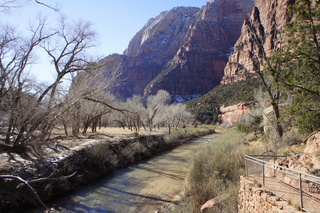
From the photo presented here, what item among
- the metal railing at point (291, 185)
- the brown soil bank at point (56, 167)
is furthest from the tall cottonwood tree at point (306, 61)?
the brown soil bank at point (56, 167)

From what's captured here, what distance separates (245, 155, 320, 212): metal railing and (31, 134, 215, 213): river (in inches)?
163

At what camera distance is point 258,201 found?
5.29 metres

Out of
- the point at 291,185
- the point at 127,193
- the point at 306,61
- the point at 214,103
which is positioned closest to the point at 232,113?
the point at 214,103

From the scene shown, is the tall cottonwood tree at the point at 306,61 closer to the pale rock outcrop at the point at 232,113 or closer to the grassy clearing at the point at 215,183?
the grassy clearing at the point at 215,183

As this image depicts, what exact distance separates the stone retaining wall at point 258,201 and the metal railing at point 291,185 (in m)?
0.19

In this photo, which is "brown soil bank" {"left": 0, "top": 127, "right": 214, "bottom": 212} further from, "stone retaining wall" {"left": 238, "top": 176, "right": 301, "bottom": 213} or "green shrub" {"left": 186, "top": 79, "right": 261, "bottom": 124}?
"green shrub" {"left": 186, "top": 79, "right": 261, "bottom": 124}

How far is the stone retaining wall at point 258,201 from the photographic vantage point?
4484 millimetres

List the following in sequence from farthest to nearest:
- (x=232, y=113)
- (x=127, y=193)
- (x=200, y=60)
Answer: (x=200, y=60) < (x=232, y=113) < (x=127, y=193)

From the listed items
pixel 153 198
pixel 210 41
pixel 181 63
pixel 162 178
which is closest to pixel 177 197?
pixel 153 198

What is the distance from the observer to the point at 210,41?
160 m

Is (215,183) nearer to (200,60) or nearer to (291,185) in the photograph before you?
(291,185)

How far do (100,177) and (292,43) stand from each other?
1274cm

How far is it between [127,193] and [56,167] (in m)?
3.89

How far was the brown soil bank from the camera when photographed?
26.1ft
